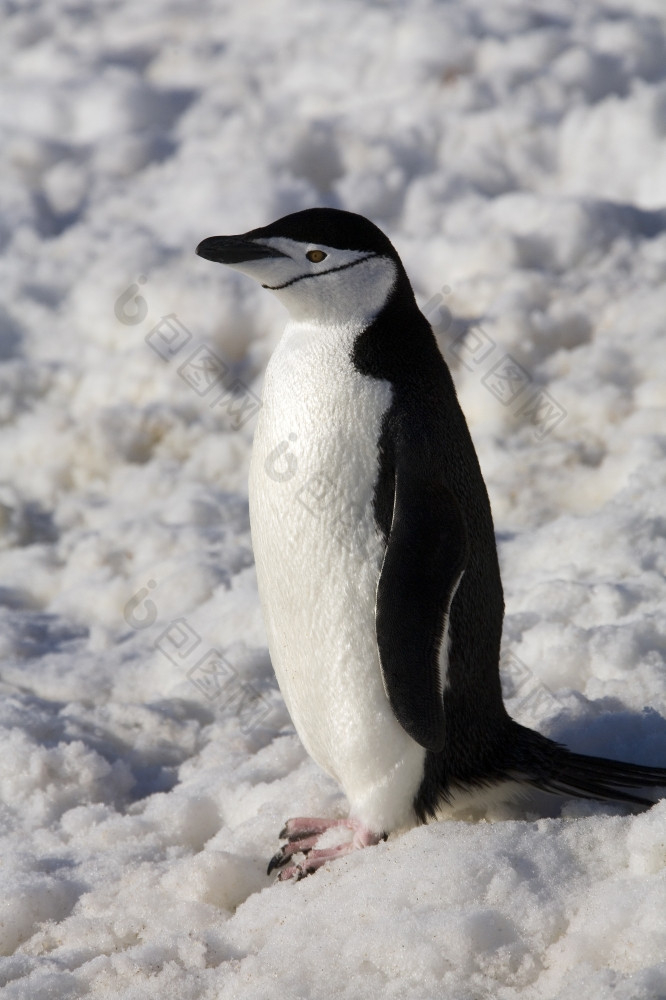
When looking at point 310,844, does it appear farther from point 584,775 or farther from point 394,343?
point 394,343

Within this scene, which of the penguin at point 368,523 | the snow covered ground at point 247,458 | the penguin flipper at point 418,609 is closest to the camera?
the snow covered ground at point 247,458

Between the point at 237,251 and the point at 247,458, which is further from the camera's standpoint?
the point at 247,458

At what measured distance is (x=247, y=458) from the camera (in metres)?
3.62

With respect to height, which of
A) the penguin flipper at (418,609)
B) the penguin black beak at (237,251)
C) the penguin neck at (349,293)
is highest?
the penguin black beak at (237,251)

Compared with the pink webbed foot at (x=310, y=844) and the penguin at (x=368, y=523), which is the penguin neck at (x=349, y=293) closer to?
the penguin at (x=368, y=523)

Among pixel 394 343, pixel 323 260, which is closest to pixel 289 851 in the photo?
pixel 394 343

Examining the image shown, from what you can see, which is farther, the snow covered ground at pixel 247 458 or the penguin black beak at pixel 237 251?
the penguin black beak at pixel 237 251

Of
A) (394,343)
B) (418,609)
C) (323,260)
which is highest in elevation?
(323,260)

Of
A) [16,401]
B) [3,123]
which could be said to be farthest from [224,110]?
[16,401]

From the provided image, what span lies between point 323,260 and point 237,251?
0.47 ft

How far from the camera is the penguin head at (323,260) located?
174 cm

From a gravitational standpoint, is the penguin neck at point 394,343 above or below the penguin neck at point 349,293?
below

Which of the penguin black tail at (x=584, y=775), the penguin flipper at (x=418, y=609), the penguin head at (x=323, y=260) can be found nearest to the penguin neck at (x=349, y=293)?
the penguin head at (x=323, y=260)

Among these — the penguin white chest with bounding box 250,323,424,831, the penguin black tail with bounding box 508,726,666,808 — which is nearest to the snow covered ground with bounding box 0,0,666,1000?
the penguin black tail with bounding box 508,726,666,808
